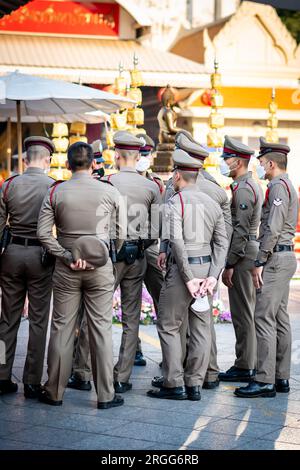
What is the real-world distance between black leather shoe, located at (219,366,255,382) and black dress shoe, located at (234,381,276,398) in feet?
1.98

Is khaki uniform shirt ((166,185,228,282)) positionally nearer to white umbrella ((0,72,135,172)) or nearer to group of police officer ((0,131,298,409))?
group of police officer ((0,131,298,409))

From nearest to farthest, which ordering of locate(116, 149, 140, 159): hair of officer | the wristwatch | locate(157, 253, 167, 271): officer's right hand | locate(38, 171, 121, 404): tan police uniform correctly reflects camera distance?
locate(38, 171, 121, 404): tan police uniform, the wristwatch, locate(116, 149, 140, 159): hair of officer, locate(157, 253, 167, 271): officer's right hand

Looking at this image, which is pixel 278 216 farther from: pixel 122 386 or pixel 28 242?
pixel 28 242

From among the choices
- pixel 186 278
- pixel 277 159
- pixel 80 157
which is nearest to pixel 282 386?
pixel 186 278

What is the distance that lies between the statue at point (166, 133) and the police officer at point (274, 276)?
30.3 feet

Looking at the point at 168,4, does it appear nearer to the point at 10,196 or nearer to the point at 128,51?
the point at 128,51

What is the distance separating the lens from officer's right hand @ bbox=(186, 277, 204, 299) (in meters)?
7.29

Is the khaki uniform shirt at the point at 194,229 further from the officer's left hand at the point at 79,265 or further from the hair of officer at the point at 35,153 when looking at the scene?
the hair of officer at the point at 35,153

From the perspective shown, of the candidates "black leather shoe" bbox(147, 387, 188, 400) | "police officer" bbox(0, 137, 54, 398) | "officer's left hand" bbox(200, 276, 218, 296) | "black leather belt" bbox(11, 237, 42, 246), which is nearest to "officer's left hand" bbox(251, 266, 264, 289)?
"officer's left hand" bbox(200, 276, 218, 296)

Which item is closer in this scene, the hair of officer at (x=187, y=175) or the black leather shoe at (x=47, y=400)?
the black leather shoe at (x=47, y=400)

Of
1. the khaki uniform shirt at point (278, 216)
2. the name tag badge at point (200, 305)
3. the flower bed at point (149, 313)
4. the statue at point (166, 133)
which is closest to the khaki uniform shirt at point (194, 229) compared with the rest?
the name tag badge at point (200, 305)

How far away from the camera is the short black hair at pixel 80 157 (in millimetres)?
7027

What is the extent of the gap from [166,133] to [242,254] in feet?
30.5
